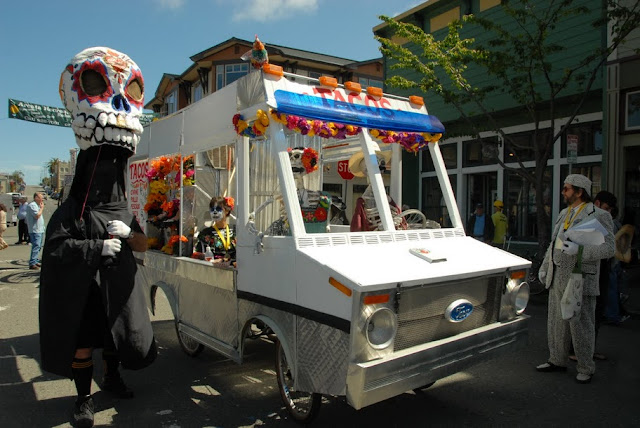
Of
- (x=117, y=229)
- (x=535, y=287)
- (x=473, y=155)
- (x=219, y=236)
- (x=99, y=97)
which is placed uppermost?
(x=473, y=155)

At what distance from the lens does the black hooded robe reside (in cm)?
353

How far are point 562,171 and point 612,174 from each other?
5.27 ft

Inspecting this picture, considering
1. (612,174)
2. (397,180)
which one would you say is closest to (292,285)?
(397,180)

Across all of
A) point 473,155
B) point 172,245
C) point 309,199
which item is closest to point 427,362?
point 309,199

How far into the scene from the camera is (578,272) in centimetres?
437

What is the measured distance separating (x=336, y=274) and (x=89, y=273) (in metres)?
1.90

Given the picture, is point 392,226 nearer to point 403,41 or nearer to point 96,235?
point 96,235

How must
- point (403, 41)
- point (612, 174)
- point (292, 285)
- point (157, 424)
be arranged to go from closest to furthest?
point (292, 285)
point (157, 424)
point (612, 174)
point (403, 41)

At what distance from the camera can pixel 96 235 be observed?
366 centimetres

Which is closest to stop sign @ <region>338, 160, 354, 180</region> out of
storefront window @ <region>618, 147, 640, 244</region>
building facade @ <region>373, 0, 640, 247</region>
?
building facade @ <region>373, 0, 640, 247</region>

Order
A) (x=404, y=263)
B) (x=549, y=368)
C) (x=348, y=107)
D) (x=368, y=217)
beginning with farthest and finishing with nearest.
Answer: (x=549, y=368) → (x=368, y=217) → (x=348, y=107) → (x=404, y=263)

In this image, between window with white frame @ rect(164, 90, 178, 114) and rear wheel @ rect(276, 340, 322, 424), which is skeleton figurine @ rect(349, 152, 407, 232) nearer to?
rear wheel @ rect(276, 340, 322, 424)

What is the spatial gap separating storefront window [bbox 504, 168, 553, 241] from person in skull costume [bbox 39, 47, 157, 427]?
11029 millimetres

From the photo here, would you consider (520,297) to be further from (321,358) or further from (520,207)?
(520,207)
